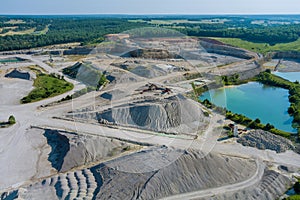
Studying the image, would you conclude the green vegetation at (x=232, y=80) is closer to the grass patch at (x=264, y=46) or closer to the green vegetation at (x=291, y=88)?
the green vegetation at (x=291, y=88)

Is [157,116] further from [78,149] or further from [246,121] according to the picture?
[246,121]

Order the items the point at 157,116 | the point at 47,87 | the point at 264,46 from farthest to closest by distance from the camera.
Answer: the point at 264,46 → the point at 47,87 → the point at 157,116

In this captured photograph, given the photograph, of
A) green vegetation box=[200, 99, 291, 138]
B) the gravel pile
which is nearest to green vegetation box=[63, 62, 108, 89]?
green vegetation box=[200, 99, 291, 138]

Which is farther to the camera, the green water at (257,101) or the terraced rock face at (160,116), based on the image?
the green water at (257,101)

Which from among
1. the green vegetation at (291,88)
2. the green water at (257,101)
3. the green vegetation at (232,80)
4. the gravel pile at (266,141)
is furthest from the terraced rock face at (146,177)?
the green vegetation at (232,80)

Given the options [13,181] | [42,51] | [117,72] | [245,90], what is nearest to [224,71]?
[245,90]

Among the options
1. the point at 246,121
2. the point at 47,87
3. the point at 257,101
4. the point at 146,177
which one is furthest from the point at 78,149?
the point at 257,101
